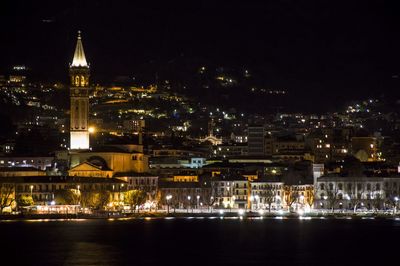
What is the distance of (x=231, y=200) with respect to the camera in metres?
121

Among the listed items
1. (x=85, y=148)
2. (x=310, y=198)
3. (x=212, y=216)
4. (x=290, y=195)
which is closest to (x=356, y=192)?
(x=310, y=198)

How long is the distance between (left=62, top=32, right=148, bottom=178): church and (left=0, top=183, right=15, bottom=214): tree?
38.3ft

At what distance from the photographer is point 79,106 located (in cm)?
12375

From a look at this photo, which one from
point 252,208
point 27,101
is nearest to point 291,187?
point 252,208

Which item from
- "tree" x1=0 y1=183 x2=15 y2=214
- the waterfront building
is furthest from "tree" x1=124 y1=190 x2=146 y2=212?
the waterfront building

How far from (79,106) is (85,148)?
361cm

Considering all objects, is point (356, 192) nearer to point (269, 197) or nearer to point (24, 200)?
point (269, 197)

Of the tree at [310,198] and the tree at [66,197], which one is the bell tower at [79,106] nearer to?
the tree at [66,197]

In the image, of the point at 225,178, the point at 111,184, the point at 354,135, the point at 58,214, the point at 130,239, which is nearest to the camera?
the point at 130,239

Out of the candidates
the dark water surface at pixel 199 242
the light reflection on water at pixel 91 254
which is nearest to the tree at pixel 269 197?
the dark water surface at pixel 199 242

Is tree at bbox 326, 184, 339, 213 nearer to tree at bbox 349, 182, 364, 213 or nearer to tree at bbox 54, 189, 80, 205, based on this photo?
tree at bbox 349, 182, 364, 213

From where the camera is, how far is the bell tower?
124 m

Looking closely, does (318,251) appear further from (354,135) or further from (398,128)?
(398,128)

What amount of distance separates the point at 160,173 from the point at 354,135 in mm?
40410
